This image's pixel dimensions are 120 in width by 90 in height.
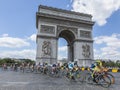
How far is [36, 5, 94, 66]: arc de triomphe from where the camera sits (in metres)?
28.8

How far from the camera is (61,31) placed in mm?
31781

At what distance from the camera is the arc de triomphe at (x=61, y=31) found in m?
28.8

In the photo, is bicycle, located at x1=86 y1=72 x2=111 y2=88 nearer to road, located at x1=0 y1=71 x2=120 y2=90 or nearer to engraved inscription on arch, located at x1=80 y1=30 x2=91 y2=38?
road, located at x1=0 y1=71 x2=120 y2=90

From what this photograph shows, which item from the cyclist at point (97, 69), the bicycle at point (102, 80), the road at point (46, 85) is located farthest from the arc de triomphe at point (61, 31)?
the bicycle at point (102, 80)

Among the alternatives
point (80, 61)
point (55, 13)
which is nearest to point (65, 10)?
point (55, 13)

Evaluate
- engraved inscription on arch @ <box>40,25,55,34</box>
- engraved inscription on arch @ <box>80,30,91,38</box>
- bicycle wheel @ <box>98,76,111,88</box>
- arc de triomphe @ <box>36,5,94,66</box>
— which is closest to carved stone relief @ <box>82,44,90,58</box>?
arc de triomphe @ <box>36,5,94,66</box>

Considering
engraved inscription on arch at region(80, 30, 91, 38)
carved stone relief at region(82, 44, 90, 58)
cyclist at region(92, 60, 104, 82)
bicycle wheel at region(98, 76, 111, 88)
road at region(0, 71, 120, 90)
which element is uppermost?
engraved inscription on arch at region(80, 30, 91, 38)

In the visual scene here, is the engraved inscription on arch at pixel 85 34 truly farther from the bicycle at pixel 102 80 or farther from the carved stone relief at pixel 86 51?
the bicycle at pixel 102 80

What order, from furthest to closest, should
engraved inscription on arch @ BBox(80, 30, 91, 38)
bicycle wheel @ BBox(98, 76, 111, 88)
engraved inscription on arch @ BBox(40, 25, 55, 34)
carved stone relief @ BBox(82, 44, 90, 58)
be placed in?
engraved inscription on arch @ BBox(80, 30, 91, 38) < carved stone relief @ BBox(82, 44, 90, 58) < engraved inscription on arch @ BBox(40, 25, 55, 34) < bicycle wheel @ BBox(98, 76, 111, 88)

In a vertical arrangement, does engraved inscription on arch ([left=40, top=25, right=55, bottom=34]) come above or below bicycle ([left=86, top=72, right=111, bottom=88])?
above

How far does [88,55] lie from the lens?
105 feet

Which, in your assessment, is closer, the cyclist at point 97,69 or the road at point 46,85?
the road at point 46,85

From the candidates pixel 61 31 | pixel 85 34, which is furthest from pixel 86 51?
pixel 61 31

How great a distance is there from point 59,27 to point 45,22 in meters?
3.22
